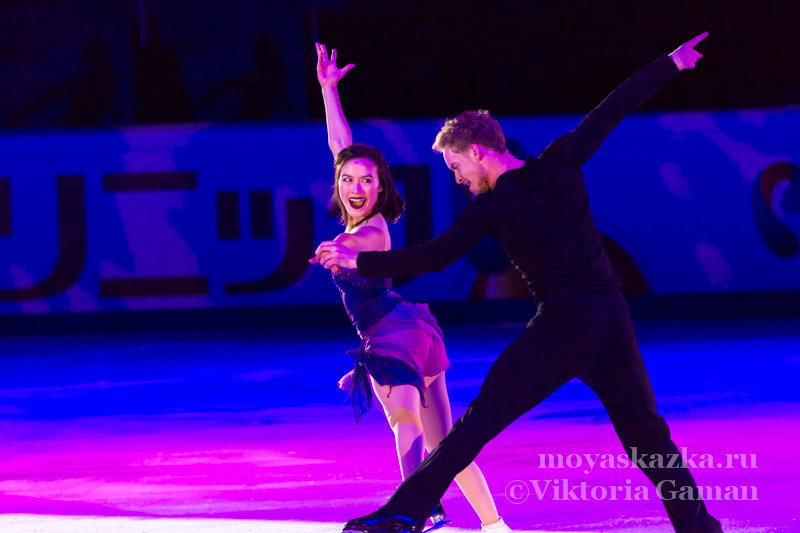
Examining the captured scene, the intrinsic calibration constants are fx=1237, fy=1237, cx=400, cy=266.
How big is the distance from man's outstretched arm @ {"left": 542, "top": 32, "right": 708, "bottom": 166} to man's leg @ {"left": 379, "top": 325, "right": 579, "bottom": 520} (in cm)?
64

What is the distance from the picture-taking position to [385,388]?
4637 mm

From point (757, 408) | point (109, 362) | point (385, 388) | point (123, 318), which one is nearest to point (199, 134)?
point (123, 318)

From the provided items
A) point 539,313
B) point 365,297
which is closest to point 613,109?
point 539,313

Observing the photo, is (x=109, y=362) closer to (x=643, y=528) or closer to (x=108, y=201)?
(x=108, y=201)

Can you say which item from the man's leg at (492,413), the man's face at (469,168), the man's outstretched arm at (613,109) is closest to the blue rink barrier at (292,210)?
the man's outstretched arm at (613,109)

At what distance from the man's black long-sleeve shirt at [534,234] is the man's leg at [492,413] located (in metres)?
0.22

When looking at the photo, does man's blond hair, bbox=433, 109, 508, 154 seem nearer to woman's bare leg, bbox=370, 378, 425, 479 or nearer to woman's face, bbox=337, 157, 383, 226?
woman's face, bbox=337, 157, 383, 226

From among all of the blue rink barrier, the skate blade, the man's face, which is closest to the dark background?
the blue rink barrier

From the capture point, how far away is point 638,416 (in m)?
4.14

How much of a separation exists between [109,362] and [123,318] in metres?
2.59

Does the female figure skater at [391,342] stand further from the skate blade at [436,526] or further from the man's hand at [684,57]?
the man's hand at [684,57]

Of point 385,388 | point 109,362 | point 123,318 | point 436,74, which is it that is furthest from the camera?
point 436,74

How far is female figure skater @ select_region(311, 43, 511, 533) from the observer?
4598mm

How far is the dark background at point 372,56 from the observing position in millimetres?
14664
